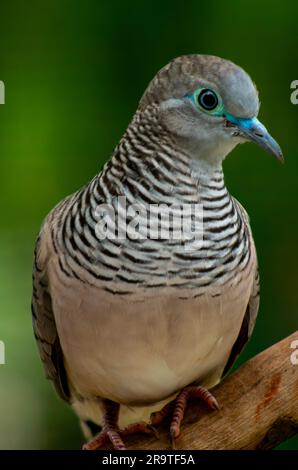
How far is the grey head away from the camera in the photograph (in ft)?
5.47

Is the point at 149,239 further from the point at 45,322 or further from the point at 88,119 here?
the point at 88,119

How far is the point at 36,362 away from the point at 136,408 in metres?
0.73

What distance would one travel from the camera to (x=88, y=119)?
2.79 m

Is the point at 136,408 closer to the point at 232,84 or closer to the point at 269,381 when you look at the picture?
the point at 269,381

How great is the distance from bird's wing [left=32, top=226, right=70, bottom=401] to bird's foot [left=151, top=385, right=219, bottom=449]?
24cm

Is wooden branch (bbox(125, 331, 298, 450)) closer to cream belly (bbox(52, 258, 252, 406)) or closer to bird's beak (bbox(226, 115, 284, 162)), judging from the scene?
cream belly (bbox(52, 258, 252, 406))

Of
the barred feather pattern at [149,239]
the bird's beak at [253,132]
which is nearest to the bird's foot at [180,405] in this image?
the barred feather pattern at [149,239]

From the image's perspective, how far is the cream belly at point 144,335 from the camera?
1793mm

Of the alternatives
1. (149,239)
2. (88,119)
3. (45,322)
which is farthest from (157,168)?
(88,119)

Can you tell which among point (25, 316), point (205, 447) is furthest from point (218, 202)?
point (25, 316)

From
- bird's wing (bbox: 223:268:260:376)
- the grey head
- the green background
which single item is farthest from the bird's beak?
the green background

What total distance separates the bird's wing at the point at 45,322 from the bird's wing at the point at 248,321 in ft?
1.27

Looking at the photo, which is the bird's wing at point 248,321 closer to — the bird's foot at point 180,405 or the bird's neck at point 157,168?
the bird's foot at point 180,405

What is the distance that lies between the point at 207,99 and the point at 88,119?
3.75 ft
